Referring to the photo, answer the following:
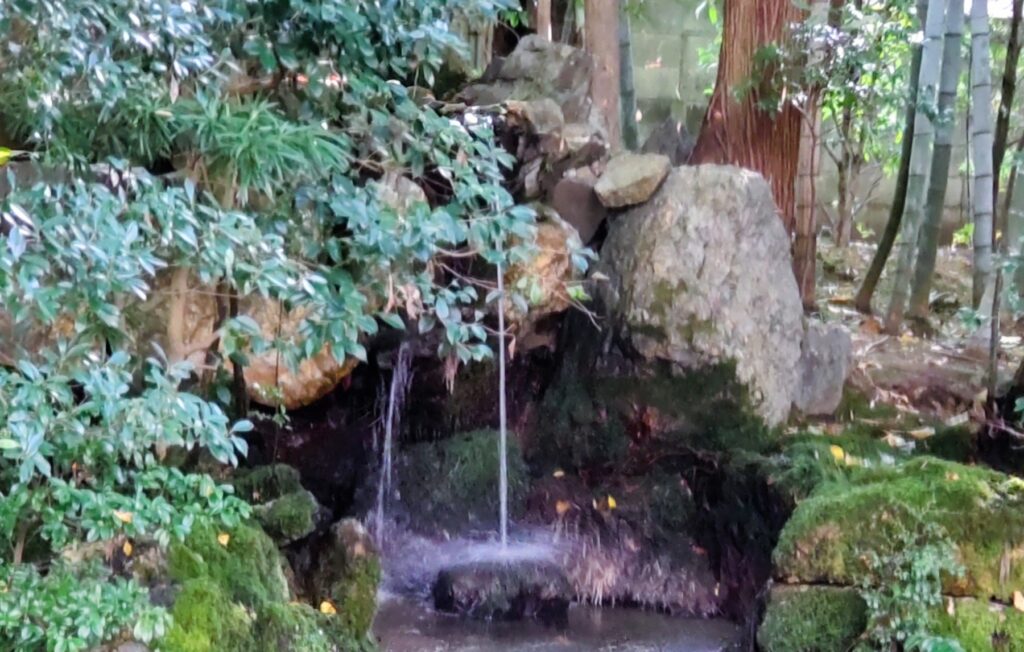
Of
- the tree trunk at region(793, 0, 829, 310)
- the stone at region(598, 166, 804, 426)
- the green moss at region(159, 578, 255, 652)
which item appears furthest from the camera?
the tree trunk at region(793, 0, 829, 310)

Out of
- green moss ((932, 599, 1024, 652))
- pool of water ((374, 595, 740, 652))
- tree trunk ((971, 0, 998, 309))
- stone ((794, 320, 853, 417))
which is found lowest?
pool of water ((374, 595, 740, 652))

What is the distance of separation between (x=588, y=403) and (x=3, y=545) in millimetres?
3259

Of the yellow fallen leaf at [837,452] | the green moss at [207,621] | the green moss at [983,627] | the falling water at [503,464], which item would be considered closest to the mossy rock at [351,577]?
the green moss at [207,621]

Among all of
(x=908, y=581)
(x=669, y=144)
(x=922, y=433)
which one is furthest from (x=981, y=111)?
(x=908, y=581)

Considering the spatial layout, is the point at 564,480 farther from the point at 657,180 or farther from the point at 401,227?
the point at 401,227

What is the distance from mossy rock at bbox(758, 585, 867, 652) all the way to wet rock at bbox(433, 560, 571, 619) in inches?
53.3

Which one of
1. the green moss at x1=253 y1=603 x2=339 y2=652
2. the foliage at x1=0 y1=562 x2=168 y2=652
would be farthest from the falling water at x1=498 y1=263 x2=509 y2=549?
the foliage at x1=0 y1=562 x2=168 y2=652

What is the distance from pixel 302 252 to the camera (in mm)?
3301

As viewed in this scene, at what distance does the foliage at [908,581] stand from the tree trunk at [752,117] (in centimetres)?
300

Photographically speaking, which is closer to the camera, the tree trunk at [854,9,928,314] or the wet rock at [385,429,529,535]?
the wet rock at [385,429,529,535]

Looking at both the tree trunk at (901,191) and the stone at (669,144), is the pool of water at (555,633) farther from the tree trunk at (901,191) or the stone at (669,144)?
the tree trunk at (901,191)

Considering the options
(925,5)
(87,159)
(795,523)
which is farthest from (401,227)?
(925,5)

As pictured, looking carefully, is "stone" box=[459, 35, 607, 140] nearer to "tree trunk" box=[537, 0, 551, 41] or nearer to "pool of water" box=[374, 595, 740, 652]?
"tree trunk" box=[537, 0, 551, 41]

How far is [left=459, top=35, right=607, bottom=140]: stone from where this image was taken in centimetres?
593
